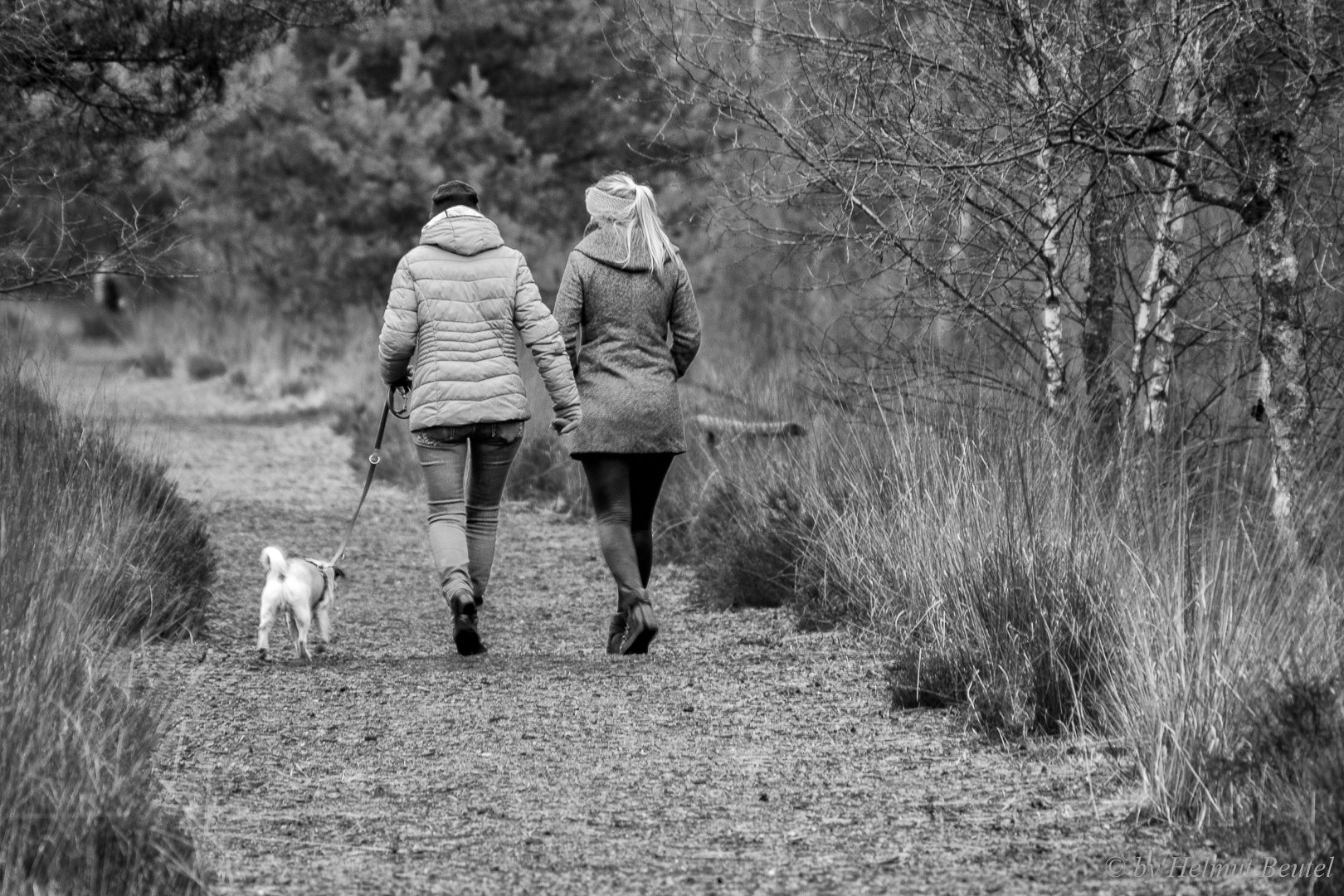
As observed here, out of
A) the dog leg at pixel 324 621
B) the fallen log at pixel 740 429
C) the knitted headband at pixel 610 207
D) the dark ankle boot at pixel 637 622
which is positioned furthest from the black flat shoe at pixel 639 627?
the fallen log at pixel 740 429

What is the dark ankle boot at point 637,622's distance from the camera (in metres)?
7.29

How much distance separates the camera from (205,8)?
9625mm

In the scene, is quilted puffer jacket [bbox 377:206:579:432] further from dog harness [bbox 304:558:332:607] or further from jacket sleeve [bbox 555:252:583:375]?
dog harness [bbox 304:558:332:607]

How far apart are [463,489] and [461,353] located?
0.75 metres

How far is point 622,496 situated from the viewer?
24.5ft

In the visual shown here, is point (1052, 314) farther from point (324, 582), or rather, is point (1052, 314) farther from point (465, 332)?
point (324, 582)

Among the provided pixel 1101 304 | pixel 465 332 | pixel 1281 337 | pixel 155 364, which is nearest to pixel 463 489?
pixel 465 332

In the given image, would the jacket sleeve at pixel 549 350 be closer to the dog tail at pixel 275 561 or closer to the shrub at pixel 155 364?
the dog tail at pixel 275 561

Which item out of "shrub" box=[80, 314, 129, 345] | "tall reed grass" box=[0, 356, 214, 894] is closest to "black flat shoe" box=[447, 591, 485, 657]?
"tall reed grass" box=[0, 356, 214, 894]

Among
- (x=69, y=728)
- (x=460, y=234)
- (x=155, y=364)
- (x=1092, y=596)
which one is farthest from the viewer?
(x=155, y=364)

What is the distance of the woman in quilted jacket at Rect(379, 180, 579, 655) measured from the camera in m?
7.10

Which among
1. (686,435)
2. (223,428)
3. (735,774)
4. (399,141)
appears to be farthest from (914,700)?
(399,141)

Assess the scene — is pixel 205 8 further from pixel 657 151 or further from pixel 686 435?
pixel 657 151

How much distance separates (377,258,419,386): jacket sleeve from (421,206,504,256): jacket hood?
179 mm
